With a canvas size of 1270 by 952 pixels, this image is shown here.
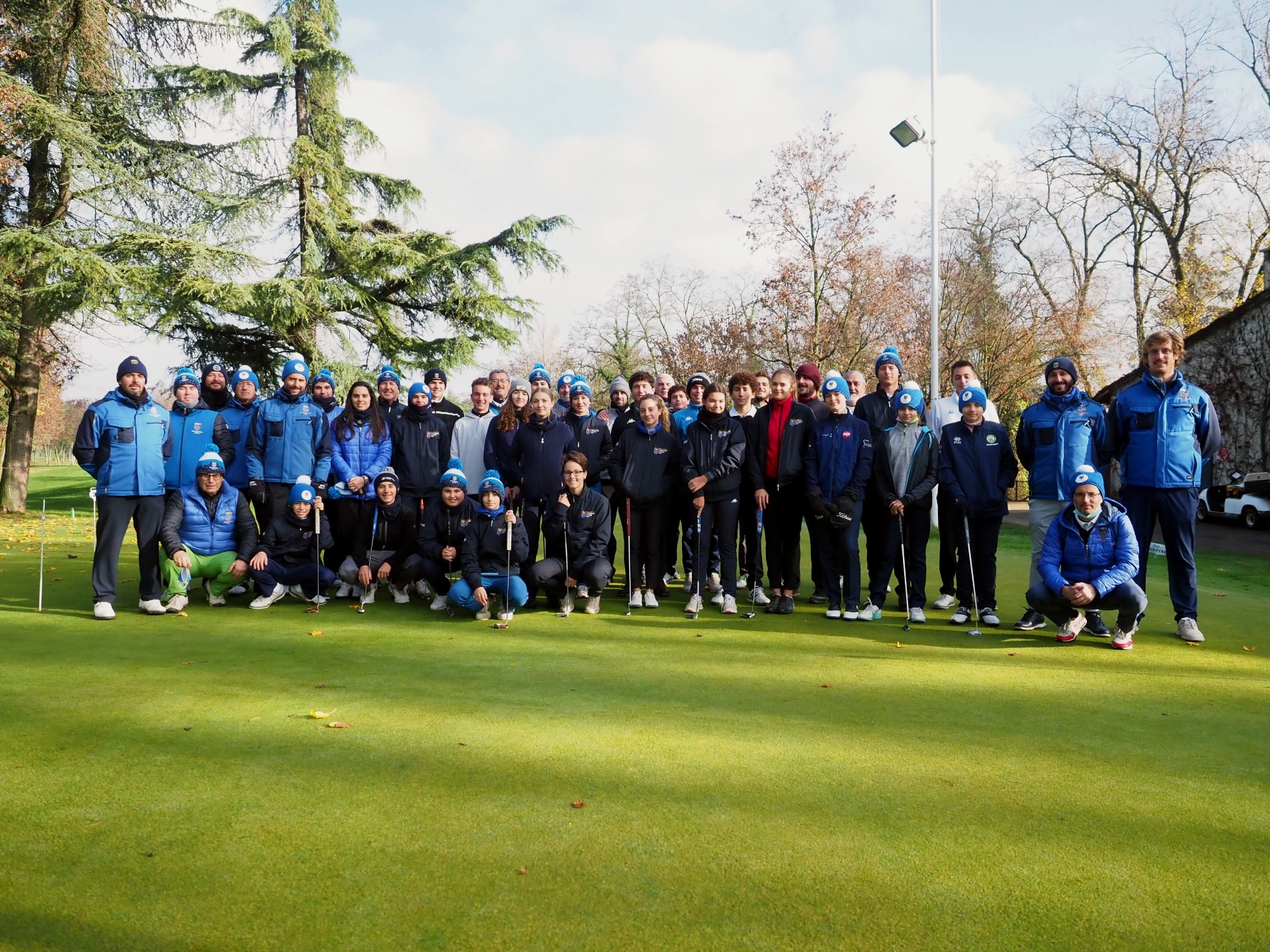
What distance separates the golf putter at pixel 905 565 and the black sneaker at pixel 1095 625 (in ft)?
4.15

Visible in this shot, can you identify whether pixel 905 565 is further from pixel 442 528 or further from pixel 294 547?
pixel 294 547

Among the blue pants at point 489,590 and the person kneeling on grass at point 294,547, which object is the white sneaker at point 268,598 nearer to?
the person kneeling on grass at point 294,547

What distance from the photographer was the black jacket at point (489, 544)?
24.0 feet

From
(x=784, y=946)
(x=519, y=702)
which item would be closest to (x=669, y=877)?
(x=784, y=946)

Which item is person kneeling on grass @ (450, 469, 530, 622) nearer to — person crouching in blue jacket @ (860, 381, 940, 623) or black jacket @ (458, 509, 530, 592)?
black jacket @ (458, 509, 530, 592)

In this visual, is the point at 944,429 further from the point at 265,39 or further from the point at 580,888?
the point at 265,39

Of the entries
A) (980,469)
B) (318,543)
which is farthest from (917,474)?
(318,543)

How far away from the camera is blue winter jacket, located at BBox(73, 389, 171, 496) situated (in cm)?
686

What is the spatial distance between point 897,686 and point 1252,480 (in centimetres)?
1712

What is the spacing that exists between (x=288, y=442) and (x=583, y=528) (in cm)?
273

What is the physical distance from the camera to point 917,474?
278 inches

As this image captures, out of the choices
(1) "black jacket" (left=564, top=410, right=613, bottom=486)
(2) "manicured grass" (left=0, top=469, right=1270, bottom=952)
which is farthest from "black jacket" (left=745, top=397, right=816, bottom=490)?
(2) "manicured grass" (left=0, top=469, right=1270, bottom=952)

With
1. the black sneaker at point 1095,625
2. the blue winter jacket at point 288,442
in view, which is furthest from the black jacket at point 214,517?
the black sneaker at point 1095,625

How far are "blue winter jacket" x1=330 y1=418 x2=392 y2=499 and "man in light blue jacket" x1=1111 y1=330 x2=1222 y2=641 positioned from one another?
20.0 feet
